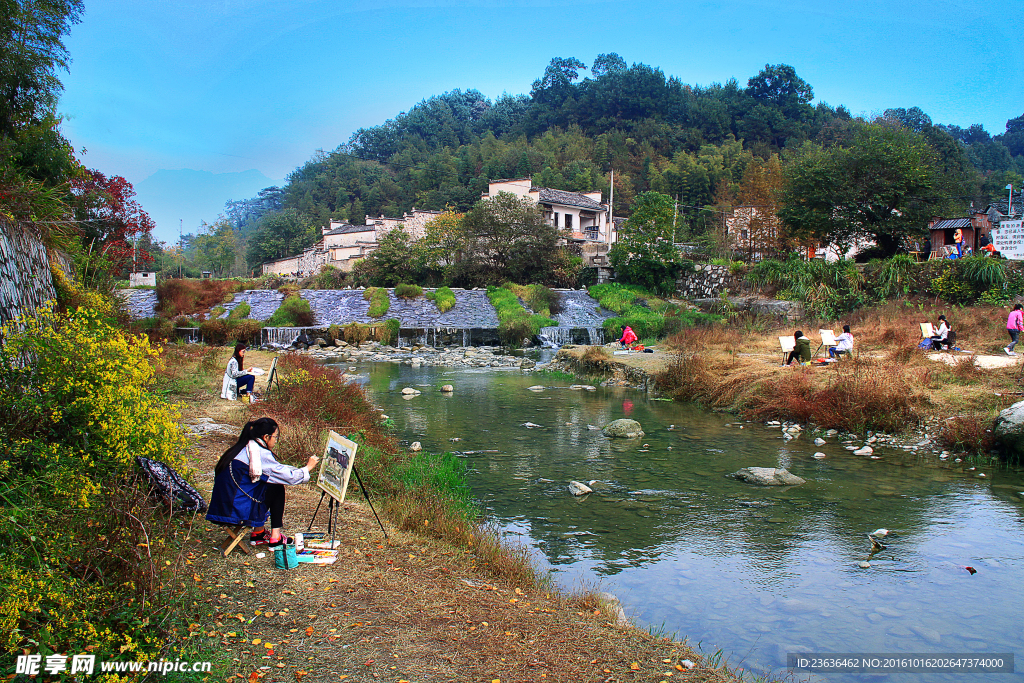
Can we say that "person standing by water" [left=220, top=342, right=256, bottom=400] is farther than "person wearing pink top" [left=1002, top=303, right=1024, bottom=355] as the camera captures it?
No

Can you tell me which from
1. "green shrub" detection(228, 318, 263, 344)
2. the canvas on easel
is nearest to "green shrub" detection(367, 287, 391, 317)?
"green shrub" detection(228, 318, 263, 344)

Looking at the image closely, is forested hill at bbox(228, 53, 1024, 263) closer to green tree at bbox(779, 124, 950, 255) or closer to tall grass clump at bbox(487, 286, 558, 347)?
green tree at bbox(779, 124, 950, 255)

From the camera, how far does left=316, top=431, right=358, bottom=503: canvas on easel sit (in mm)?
5074

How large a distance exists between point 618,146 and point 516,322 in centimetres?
5036

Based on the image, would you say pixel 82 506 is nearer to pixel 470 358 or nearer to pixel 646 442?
pixel 646 442

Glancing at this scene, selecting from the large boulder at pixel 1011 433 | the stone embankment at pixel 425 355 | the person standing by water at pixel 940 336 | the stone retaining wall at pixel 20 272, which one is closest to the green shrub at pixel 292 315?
the stone embankment at pixel 425 355

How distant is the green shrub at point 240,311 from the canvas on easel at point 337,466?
27.5 meters

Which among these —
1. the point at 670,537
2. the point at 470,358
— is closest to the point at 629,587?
the point at 670,537

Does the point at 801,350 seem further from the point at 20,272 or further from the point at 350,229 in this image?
the point at 350,229

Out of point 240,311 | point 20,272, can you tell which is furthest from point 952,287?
point 240,311

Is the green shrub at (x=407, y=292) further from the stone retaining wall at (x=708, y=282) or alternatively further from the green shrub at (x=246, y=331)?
the stone retaining wall at (x=708, y=282)

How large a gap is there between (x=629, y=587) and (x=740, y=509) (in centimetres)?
282

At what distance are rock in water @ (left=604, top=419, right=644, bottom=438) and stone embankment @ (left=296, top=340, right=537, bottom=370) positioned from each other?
10.5 meters

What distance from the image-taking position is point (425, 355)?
90.2 feet
